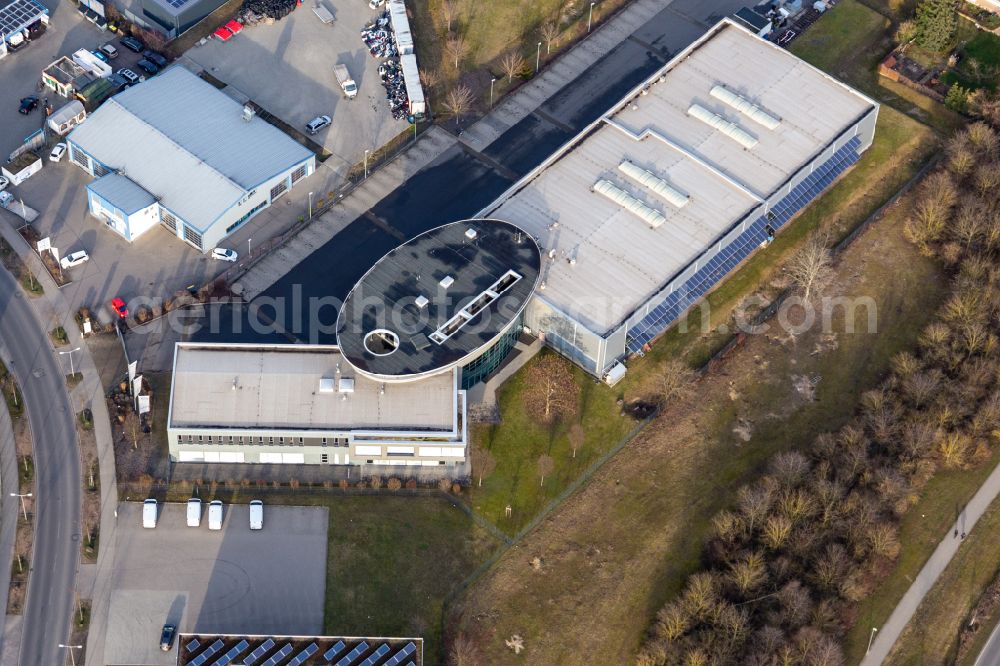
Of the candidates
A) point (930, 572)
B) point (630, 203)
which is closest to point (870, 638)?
point (930, 572)

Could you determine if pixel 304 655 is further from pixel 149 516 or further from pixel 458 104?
pixel 458 104

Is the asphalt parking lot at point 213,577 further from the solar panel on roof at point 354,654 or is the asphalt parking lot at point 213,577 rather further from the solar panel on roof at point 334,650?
the solar panel on roof at point 354,654

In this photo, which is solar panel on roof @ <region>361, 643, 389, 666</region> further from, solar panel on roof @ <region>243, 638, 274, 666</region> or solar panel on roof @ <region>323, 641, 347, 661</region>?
solar panel on roof @ <region>243, 638, 274, 666</region>

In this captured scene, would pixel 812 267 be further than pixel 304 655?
Yes

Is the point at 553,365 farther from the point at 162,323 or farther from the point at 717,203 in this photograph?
the point at 162,323

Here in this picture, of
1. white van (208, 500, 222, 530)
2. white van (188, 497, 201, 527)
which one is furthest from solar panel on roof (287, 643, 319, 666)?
white van (188, 497, 201, 527)
